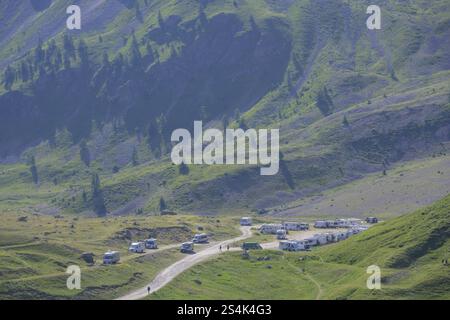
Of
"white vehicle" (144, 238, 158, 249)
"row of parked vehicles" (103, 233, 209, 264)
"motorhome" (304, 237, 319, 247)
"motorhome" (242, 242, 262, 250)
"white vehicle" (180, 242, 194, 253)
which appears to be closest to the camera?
→ "row of parked vehicles" (103, 233, 209, 264)

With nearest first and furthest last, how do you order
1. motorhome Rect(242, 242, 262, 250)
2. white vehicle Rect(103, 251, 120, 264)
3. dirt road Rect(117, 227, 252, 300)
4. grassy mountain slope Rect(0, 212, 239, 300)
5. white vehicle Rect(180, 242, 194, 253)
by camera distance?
grassy mountain slope Rect(0, 212, 239, 300), dirt road Rect(117, 227, 252, 300), white vehicle Rect(103, 251, 120, 264), white vehicle Rect(180, 242, 194, 253), motorhome Rect(242, 242, 262, 250)

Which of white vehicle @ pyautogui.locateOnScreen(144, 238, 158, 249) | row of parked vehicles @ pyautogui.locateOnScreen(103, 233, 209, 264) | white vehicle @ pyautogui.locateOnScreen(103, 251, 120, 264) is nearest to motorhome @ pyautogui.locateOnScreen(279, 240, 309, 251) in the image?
row of parked vehicles @ pyautogui.locateOnScreen(103, 233, 209, 264)

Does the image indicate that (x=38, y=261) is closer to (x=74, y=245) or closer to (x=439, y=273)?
(x=74, y=245)

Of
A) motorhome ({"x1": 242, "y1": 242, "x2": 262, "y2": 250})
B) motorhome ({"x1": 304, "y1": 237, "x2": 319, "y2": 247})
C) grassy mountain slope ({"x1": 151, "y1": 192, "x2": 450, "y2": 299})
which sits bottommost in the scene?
grassy mountain slope ({"x1": 151, "y1": 192, "x2": 450, "y2": 299})

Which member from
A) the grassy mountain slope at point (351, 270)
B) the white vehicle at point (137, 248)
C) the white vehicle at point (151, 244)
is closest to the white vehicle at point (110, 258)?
the grassy mountain slope at point (351, 270)

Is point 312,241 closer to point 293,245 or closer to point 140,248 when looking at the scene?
point 293,245

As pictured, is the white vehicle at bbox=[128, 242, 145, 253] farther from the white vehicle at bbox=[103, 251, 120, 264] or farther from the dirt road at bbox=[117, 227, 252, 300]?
the white vehicle at bbox=[103, 251, 120, 264]

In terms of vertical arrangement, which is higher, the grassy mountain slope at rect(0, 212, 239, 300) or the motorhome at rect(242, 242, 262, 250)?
the motorhome at rect(242, 242, 262, 250)

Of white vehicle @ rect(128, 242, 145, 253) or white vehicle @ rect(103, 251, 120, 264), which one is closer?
white vehicle @ rect(103, 251, 120, 264)

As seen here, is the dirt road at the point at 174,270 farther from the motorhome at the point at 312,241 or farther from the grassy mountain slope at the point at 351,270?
the motorhome at the point at 312,241
